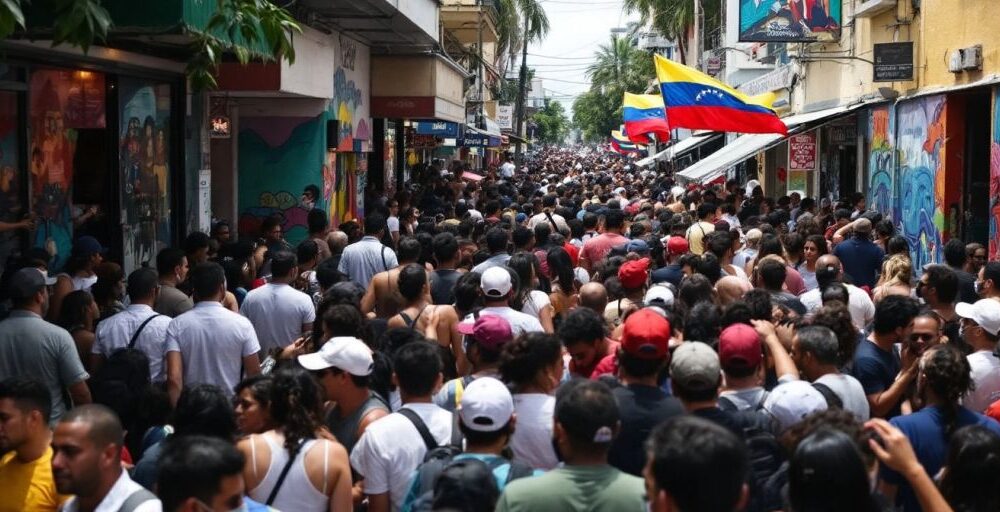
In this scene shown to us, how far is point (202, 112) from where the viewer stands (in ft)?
51.4

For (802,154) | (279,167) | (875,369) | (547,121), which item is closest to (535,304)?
(875,369)

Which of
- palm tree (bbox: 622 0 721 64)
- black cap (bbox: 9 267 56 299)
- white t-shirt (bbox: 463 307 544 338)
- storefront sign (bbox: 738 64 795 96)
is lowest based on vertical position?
white t-shirt (bbox: 463 307 544 338)

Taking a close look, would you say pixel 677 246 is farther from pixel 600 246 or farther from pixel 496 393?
pixel 496 393

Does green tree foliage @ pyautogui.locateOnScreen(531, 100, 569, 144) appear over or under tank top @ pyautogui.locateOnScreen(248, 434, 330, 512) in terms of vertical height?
over

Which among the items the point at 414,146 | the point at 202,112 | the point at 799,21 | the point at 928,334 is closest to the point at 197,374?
the point at 928,334

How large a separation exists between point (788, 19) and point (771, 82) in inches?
401

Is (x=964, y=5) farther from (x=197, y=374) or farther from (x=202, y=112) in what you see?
(x=197, y=374)

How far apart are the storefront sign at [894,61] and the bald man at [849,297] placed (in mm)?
10088

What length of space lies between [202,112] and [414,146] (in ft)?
66.1

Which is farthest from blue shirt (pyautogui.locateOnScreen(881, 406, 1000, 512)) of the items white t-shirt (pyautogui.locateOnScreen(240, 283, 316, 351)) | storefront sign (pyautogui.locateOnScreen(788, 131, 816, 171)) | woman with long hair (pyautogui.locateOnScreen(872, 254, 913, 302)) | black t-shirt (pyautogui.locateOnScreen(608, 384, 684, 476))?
storefront sign (pyautogui.locateOnScreen(788, 131, 816, 171))

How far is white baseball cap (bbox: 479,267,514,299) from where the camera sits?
26.1 ft

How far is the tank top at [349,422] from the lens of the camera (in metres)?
5.87

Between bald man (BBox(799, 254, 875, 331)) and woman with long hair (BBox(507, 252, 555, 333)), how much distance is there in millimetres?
1918

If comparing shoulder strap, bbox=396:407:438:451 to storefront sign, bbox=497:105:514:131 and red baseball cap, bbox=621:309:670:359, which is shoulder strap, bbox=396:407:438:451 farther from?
storefront sign, bbox=497:105:514:131
